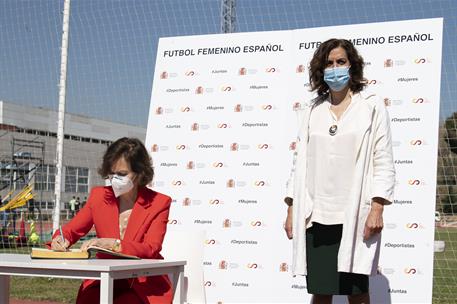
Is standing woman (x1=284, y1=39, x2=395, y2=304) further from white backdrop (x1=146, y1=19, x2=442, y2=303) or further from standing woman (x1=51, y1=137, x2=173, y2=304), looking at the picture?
white backdrop (x1=146, y1=19, x2=442, y2=303)

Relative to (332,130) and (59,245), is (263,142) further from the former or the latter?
(59,245)

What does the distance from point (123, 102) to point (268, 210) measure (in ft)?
11.3

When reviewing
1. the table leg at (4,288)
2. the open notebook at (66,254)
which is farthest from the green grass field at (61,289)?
the open notebook at (66,254)

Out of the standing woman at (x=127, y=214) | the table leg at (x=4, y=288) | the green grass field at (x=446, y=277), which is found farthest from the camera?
the green grass field at (x=446, y=277)

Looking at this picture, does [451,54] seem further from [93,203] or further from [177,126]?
[93,203]

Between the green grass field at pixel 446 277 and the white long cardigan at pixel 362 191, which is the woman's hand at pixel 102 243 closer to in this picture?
the white long cardigan at pixel 362 191

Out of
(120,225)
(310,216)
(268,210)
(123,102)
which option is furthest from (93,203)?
(123,102)

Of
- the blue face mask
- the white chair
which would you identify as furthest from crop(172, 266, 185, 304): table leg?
the blue face mask

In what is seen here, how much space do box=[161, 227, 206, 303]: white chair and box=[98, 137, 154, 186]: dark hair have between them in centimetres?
102

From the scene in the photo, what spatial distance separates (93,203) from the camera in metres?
4.09

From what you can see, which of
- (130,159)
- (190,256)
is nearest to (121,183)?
(130,159)

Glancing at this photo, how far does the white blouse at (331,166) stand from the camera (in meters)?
3.75

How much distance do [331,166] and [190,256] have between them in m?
1.52

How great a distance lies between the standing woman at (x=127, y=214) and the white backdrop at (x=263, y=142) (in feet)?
7.89
